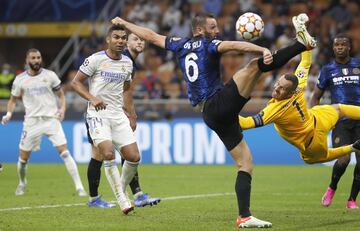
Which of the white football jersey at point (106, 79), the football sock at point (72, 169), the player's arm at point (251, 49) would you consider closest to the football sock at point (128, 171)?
the white football jersey at point (106, 79)

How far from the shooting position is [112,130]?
11.8 metres

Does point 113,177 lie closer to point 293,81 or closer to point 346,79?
point 293,81

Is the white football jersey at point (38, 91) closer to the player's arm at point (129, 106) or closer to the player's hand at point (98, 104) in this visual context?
the player's arm at point (129, 106)

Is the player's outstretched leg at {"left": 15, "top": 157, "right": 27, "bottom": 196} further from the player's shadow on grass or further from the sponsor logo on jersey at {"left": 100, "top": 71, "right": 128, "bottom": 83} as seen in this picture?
the player's shadow on grass

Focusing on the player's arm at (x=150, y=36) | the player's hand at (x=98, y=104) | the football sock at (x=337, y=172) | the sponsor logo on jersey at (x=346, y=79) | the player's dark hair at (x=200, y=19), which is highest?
the player's dark hair at (x=200, y=19)

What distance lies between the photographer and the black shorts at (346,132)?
12.9m

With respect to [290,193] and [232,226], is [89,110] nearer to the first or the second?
[232,226]

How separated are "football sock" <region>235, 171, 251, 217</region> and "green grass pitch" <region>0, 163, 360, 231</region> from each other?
25 cm

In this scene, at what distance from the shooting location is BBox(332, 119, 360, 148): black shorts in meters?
12.9

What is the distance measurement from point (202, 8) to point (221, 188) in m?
13.8

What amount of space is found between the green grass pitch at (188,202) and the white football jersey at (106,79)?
1409mm

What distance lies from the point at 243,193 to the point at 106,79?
2931 mm

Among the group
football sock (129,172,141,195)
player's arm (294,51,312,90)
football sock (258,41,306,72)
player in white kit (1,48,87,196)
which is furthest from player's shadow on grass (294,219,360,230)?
player in white kit (1,48,87,196)

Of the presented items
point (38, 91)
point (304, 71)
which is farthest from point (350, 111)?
point (38, 91)
